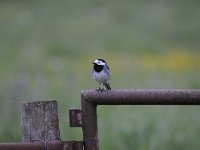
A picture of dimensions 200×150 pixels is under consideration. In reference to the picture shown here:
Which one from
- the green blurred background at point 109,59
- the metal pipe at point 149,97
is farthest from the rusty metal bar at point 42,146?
the green blurred background at point 109,59

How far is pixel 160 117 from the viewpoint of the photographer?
9875 mm

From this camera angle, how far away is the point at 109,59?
18531 mm

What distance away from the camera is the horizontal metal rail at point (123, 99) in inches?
209

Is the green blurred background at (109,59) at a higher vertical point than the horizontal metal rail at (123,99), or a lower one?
higher

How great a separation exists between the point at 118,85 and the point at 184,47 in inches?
265

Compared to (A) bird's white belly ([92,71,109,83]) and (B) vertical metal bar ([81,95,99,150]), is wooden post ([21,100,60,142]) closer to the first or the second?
(B) vertical metal bar ([81,95,99,150])

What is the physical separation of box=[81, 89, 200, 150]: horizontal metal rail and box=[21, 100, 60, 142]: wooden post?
17cm

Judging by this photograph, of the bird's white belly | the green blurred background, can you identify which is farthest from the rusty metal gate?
the green blurred background

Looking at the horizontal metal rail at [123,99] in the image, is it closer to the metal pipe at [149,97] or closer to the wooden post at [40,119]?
the metal pipe at [149,97]

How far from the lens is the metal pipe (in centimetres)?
530

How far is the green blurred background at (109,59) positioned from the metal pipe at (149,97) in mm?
3639

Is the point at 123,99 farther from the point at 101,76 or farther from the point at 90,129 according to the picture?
the point at 101,76

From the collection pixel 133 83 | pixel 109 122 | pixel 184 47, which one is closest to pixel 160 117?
pixel 109 122

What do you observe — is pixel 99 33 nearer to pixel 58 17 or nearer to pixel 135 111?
pixel 58 17
